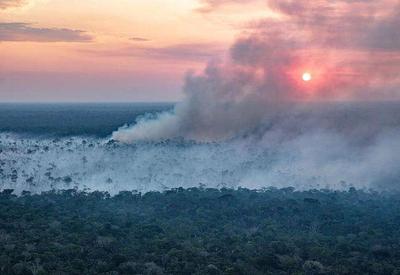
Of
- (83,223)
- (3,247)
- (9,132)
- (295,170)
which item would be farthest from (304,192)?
(9,132)

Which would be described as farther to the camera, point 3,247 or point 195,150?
point 195,150

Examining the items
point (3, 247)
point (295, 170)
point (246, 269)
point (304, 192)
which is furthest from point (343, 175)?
point (3, 247)

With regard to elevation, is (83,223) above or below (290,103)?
below

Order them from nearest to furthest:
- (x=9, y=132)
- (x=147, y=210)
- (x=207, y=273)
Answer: (x=207, y=273)
(x=147, y=210)
(x=9, y=132)

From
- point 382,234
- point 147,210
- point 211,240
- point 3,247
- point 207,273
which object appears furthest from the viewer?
point 147,210

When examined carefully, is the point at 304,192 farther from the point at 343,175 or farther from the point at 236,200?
the point at 343,175

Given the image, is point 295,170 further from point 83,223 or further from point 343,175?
point 83,223
